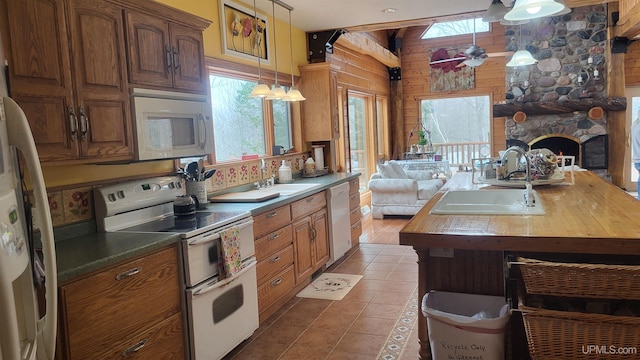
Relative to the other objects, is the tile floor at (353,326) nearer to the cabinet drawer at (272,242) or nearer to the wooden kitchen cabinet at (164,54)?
the cabinet drawer at (272,242)

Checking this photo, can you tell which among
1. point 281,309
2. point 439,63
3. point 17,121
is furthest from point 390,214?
point 17,121

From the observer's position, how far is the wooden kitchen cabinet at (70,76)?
77.0 inches

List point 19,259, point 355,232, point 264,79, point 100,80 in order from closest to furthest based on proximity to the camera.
A: point 19,259
point 100,80
point 264,79
point 355,232

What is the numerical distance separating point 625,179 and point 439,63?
159 inches

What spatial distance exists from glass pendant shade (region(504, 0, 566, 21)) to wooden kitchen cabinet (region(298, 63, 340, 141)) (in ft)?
8.32

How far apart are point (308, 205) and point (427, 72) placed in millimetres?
6706

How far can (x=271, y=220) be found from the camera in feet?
11.2

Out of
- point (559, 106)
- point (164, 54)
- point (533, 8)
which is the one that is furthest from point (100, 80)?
point (559, 106)

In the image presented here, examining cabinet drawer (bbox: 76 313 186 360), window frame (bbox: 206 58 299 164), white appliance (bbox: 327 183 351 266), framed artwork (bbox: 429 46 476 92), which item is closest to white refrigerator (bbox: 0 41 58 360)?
cabinet drawer (bbox: 76 313 186 360)

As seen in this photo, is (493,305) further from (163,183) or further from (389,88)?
(389,88)

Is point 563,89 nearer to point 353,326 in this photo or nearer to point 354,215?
point 354,215

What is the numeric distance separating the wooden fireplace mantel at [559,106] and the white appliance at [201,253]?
6887 millimetres

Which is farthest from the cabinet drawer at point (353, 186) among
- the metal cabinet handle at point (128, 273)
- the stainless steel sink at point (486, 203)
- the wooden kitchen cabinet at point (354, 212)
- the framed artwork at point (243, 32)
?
the metal cabinet handle at point (128, 273)

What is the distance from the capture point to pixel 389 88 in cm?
1005
